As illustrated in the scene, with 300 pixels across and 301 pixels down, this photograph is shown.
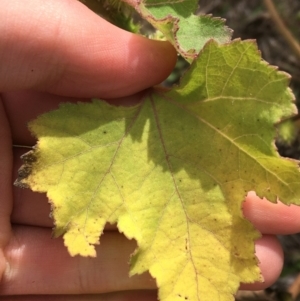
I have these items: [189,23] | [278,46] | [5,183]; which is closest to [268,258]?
[189,23]

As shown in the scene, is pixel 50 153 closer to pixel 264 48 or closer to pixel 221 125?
pixel 221 125

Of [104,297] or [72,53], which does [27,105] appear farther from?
[104,297]

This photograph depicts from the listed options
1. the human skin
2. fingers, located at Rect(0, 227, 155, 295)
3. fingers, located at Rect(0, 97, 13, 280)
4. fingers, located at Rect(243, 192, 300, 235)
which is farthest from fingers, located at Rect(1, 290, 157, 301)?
fingers, located at Rect(243, 192, 300, 235)

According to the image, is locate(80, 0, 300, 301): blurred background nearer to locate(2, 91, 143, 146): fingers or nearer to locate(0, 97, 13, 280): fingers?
locate(2, 91, 143, 146): fingers

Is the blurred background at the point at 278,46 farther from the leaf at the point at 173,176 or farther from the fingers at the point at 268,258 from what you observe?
the leaf at the point at 173,176

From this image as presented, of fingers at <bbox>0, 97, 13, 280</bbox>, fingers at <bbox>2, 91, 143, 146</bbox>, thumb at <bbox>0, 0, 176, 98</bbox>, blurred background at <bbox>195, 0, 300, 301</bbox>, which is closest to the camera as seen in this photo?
thumb at <bbox>0, 0, 176, 98</bbox>

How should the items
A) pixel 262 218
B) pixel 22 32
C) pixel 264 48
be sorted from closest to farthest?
pixel 22 32
pixel 262 218
pixel 264 48

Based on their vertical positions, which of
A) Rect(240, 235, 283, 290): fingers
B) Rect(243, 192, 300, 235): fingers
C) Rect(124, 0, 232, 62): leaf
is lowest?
Rect(240, 235, 283, 290): fingers

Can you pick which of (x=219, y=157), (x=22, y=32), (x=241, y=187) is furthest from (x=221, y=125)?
(x=22, y=32)
